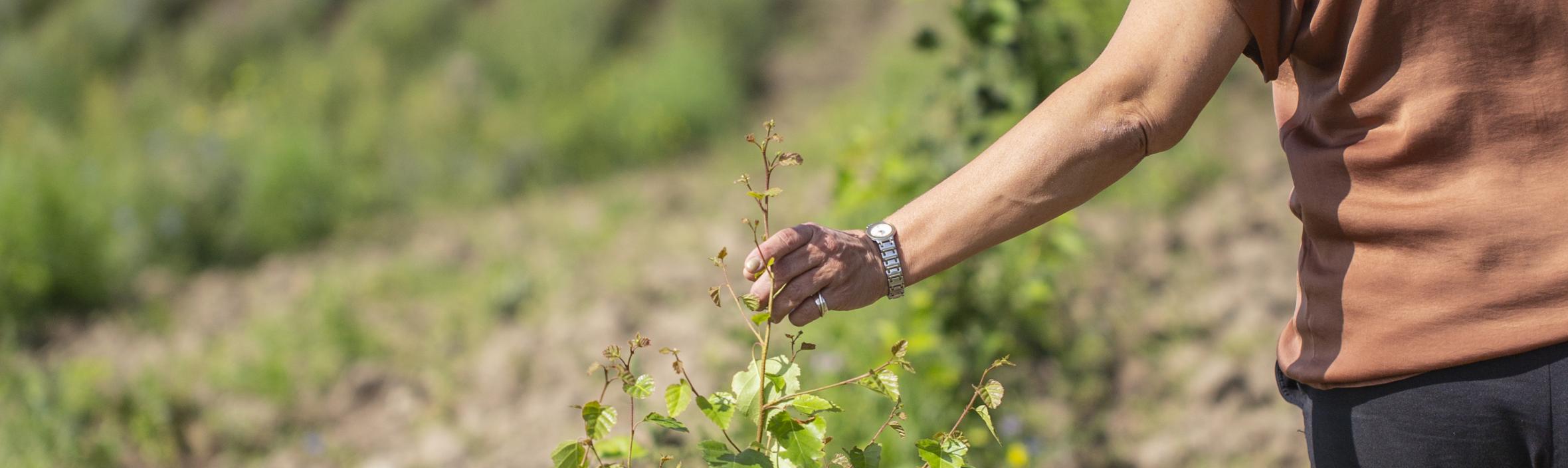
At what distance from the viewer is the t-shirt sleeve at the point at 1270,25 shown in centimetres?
115

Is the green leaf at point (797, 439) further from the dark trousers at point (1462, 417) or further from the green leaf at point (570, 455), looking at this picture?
the dark trousers at point (1462, 417)

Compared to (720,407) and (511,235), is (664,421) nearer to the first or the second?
(720,407)

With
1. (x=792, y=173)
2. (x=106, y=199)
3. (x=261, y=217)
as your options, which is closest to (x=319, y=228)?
(x=261, y=217)

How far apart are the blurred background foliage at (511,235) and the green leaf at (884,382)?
2.30 ft

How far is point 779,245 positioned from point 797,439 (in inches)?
8.2

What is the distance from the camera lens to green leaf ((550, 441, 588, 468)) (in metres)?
1.18

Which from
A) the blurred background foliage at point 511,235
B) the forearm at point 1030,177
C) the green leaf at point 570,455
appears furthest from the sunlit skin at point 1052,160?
the blurred background foliage at point 511,235

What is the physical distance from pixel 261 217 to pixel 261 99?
149cm

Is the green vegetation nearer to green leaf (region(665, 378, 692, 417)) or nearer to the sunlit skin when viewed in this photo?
green leaf (region(665, 378, 692, 417))

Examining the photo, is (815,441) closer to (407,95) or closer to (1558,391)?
(1558,391)

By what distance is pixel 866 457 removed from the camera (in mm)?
1256

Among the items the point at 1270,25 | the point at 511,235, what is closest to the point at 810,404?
the point at 1270,25

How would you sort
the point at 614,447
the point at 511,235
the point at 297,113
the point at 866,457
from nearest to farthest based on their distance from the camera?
the point at 866,457
the point at 614,447
the point at 511,235
the point at 297,113

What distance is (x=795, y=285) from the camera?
1.18m
